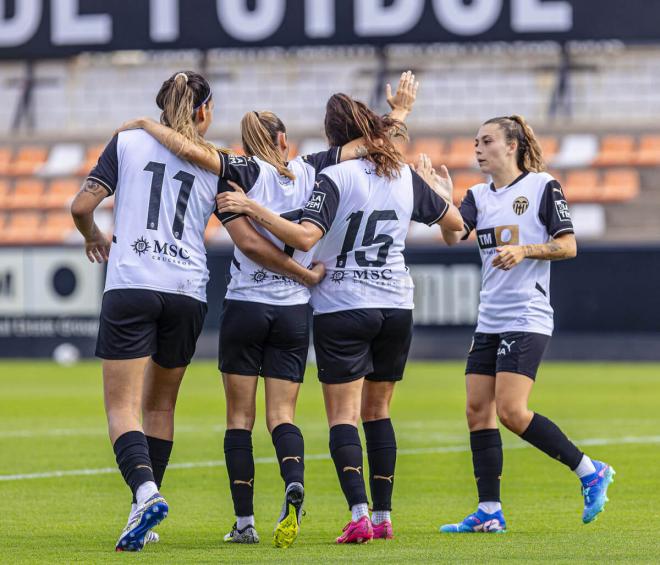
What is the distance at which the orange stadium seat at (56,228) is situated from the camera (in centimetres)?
3144

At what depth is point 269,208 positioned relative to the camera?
6422 millimetres

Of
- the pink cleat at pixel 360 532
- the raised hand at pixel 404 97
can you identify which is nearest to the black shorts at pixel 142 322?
the pink cleat at pixel 360 532

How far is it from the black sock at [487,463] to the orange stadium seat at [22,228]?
2560 centimetres

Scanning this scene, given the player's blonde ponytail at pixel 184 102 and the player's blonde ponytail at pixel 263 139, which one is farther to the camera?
the player's blonde ponytail at pixel 263 139

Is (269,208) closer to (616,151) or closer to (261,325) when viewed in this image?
(261,325)

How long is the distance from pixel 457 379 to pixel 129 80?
14845mm

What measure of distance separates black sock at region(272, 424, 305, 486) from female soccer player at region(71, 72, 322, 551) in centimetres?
59

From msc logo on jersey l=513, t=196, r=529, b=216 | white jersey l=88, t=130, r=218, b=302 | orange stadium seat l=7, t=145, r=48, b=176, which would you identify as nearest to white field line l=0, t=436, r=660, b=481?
white jersey l=88, t=130, r=218, b=302

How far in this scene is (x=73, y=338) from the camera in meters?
26.6

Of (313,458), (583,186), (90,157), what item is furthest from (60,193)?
(313,458)

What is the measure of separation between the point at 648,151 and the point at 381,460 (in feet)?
80.3

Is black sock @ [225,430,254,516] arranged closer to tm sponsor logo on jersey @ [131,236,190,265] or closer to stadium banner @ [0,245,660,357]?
tm sponsor logo on jersey @ [131,236,190,265]

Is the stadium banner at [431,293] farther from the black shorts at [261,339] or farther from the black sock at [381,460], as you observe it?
the black shorts at [261,339]

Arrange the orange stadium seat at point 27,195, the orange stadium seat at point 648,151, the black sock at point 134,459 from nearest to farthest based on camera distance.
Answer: the black sock at point 134,459
the orange stadium seat at point 648,151
the orange stadium seat at point 27,195
